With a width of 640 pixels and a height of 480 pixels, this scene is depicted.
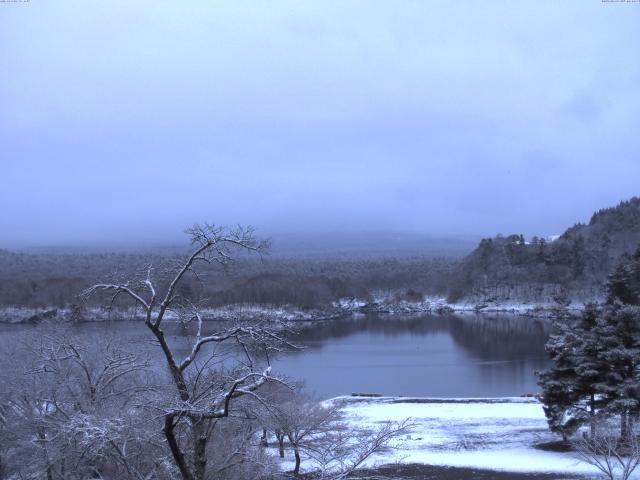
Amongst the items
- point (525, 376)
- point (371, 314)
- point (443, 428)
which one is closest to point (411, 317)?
point (371, 314)

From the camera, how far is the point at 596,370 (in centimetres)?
1534

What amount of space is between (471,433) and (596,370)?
533 centimetres

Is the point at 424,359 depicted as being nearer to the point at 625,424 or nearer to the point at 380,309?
the point at 625,424

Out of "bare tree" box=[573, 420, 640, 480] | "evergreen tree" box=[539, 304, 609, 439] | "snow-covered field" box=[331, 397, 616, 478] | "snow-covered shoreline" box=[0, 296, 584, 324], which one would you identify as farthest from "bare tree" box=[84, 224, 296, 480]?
"snow-covered shoreline" box=[0, 296, 584, 324]

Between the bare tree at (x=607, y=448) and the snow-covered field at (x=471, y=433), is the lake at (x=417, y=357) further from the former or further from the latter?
the bare tree at (x=607, y=448)

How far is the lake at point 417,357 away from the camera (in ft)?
101

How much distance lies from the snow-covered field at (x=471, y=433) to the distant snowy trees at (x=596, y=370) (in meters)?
1.20

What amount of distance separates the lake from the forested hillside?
17005 millimetres

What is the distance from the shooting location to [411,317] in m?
71.6

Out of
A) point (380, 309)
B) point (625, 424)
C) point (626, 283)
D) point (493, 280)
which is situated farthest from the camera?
point (493, 280)

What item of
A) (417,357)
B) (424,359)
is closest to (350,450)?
(424,359)

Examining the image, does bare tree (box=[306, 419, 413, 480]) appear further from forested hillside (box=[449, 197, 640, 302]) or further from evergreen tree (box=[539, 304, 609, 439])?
forested hillside (box=[449, 197, 640, 302])

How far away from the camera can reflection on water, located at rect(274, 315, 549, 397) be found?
3114cm

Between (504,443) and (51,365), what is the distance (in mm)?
12139
